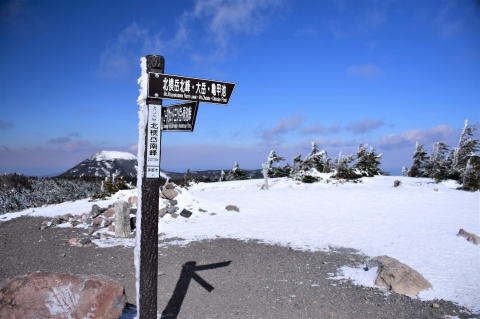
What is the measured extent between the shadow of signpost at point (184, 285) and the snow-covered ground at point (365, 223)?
103 inches

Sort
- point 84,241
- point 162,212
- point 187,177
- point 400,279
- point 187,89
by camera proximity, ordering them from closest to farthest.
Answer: point 187,89, point 400,279, point 84,241, point 162,212, point 187,177

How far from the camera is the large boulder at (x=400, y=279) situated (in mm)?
6309

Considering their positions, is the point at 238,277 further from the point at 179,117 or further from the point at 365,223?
the point at 365,223

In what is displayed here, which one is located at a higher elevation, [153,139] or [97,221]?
[153,139]

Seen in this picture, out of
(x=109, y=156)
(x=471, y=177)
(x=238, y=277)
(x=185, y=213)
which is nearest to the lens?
(x=238, y=277)

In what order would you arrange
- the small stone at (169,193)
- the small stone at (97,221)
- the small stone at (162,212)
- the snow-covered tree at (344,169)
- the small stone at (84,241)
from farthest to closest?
the snow-covered tree at (344,169), the small stone at (169,193), the small stone at (162,212), the small stone at (97,221), the small stone at (84,241)

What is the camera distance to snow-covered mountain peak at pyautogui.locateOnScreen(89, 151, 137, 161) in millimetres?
47438

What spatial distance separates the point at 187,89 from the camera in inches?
177

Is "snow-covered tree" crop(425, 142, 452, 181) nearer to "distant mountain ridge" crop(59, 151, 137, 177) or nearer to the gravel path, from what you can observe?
the gravel path

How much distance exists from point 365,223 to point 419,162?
72.0 feet

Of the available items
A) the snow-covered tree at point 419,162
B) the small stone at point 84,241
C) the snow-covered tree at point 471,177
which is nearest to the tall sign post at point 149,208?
the small stone at point 84,241

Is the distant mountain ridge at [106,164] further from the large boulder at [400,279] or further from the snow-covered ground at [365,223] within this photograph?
the large boulder at [400,279]

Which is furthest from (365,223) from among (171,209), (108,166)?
(108,166)

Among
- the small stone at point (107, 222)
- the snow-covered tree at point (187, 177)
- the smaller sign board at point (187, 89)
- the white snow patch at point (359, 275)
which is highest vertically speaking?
the smaller sign board at point (187, 89)
